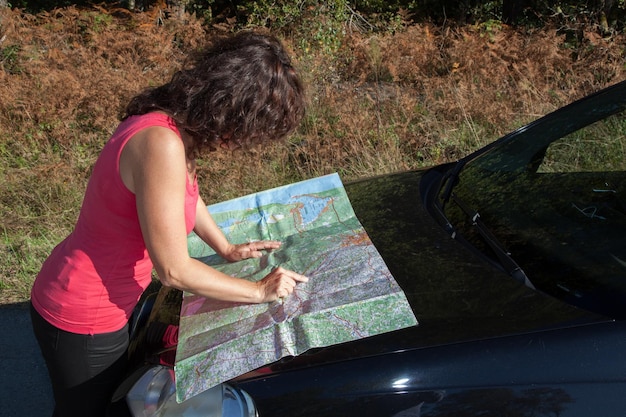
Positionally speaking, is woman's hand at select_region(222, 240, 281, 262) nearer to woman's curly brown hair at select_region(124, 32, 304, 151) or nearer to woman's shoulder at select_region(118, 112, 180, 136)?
woman's curly brown hair at select_region(124, 32, 304, 151)

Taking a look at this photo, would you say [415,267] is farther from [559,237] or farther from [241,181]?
[241,181]

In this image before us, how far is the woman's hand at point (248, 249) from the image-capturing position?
2.24 m

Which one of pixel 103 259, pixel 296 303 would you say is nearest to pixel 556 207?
pixel 296 303

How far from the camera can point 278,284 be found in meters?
1.87

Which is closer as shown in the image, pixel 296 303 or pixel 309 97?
pixel 296 303

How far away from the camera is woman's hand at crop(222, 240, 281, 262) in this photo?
224 centimetres

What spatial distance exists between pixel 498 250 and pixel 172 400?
3.63 ft

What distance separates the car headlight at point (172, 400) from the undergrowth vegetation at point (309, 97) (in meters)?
2.39

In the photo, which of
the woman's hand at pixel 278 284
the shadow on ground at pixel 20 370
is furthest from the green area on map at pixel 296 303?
the shadow on ground at pixel 20 370

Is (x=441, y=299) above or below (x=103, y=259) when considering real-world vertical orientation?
below

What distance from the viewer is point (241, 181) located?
518 centimetres

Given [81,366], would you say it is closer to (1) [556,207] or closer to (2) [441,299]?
(2) [441,299]

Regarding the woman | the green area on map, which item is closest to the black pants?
the woman

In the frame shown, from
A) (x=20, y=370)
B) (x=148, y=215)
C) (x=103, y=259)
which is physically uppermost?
(x=148, y=215)
